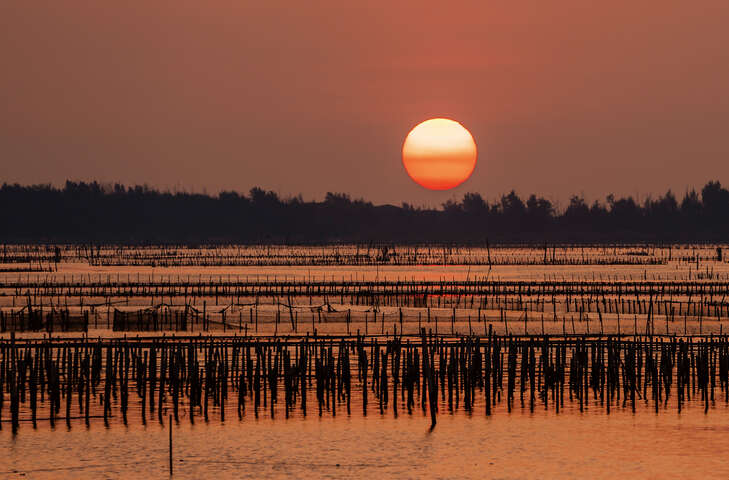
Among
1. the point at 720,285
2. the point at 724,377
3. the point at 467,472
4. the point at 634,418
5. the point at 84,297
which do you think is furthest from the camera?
the point at 720,285

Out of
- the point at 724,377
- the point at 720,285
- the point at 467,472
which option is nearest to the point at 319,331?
the point at 724,377

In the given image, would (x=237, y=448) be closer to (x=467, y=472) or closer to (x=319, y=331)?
(x=467, y=472)

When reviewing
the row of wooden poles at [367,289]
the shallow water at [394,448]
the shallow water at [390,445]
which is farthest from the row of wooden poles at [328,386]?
the row of wooden poles at [367,289]

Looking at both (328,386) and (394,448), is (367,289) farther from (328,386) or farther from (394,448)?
(394,448)

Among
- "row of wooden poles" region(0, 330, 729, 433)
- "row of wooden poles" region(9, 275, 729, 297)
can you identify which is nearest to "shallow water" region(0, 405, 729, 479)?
"row of wooden poles" region(0, 330, 729, 433)

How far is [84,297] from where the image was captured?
7269cm

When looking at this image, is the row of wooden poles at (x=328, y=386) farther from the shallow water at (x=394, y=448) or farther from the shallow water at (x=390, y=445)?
the shallow water at (x=394, y=448)

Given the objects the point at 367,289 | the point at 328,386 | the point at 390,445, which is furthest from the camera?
the point at 367,289

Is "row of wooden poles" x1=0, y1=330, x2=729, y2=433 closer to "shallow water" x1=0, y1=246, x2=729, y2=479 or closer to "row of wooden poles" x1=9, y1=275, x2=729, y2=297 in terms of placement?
"shallow water" x1=0, y1=246, x2=729, y2=479

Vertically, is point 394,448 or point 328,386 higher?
point 328,386

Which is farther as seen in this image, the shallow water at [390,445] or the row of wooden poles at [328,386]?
the row of wooden poles at [328,386]

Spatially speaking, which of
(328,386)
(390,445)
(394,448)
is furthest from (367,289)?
(394,448)

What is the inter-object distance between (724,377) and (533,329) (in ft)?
58.9

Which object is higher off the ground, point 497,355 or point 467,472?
point 497,355
